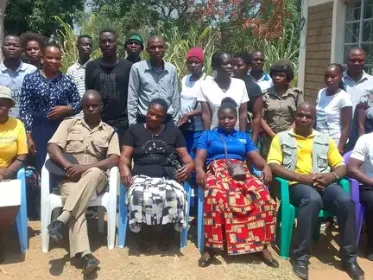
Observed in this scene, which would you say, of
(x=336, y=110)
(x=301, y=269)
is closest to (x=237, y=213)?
(x=301, y=269)

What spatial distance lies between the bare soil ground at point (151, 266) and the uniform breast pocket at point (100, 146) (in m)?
0.85

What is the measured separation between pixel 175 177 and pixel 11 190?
140 centimetres

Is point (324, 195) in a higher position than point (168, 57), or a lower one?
lower

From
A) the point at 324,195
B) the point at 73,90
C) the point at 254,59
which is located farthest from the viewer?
the point at 254,59

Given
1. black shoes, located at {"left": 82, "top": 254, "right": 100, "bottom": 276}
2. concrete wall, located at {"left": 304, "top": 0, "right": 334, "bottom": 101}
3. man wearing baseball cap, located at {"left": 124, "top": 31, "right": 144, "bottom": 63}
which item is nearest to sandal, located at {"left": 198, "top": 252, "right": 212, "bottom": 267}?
black shoes, located at {"left": 82, "top": 254, "right": 100, "bottom": 276}

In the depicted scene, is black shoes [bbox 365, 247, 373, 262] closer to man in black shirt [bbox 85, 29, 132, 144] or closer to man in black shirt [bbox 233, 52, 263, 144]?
man in black shirt [bbox 233, 52, 263, 144]

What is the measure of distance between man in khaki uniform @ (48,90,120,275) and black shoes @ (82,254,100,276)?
3.0 inches

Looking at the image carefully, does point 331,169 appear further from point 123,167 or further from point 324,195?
point 123,167

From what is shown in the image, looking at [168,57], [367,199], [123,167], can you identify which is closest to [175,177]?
[123,167]

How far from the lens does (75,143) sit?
4.30 metres

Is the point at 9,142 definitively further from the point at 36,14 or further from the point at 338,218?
the point at 36,14

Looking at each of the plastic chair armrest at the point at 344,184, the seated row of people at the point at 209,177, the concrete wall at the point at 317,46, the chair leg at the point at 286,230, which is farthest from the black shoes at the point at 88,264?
the concrete wall at the point at 317,46

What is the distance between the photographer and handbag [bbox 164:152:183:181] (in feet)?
14.1

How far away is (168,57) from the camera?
9656mm
